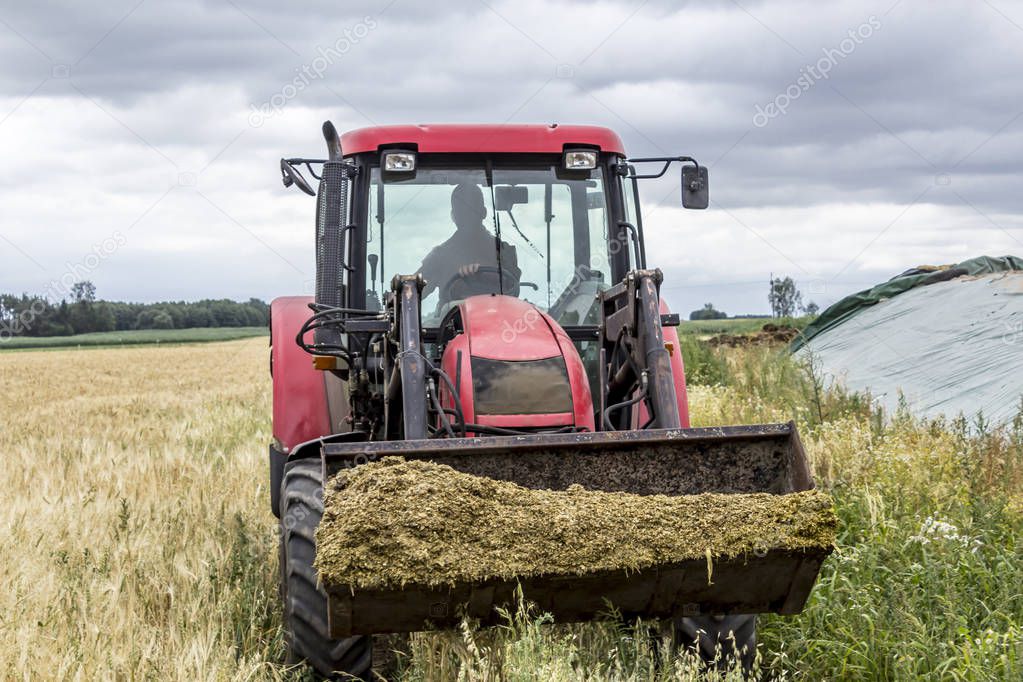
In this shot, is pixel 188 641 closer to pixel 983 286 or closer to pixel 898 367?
pixel 898 367

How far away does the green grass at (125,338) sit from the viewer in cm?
5146

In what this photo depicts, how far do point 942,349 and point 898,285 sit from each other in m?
4.00

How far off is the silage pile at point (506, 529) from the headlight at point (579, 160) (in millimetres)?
2251

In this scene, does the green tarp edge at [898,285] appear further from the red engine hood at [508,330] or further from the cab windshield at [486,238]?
the red engine hood at [508,330]

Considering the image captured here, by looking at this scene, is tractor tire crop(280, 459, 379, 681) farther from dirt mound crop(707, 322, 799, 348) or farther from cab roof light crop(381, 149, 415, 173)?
dirt mound crop(707, 322, 799, 348)

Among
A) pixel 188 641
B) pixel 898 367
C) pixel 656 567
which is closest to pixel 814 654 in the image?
pixel 656 567

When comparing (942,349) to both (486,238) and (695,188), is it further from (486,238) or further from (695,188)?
(486,238)

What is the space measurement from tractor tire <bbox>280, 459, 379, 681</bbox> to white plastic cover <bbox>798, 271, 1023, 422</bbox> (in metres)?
5.22

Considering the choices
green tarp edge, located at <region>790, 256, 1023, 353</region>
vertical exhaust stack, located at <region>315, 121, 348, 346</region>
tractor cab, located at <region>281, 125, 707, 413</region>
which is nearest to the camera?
vertical exhaust stack, located at <region>315, 121, 348, 346</region>

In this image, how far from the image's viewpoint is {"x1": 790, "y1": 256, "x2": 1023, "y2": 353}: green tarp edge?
14.2 meters

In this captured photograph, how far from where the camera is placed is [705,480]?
12.9ft

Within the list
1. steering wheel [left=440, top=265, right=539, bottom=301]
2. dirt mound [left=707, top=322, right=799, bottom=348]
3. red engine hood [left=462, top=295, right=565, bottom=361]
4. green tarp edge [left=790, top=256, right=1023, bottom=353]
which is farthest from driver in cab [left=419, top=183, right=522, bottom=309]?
dirt mound [left=707, top=322, right=799, bottom=348]

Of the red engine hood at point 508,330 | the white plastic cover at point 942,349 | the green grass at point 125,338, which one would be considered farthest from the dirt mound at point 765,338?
the green grass at point 125,338

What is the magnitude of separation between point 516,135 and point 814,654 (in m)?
2.76
